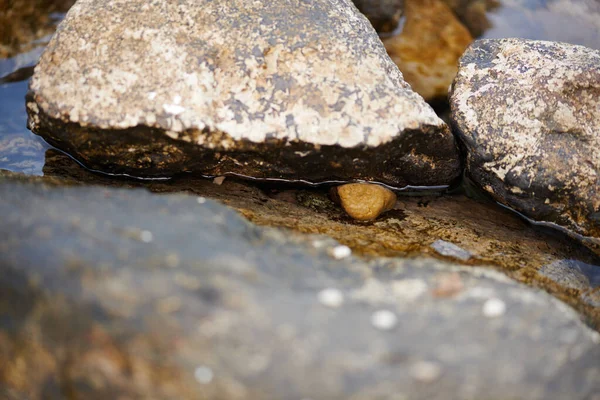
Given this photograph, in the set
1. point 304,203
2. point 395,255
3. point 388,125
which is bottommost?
point 304,203

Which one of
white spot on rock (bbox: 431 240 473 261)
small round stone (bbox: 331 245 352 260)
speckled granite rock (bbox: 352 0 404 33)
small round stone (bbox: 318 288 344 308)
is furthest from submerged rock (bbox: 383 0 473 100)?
small round stone (bbox: 318 288 344 308)

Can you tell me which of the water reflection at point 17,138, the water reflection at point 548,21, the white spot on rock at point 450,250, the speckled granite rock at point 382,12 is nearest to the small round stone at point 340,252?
the white spot on rock at point 450,250

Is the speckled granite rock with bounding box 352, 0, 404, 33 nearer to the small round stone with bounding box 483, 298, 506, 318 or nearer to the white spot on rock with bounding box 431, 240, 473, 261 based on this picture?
the white spot on rock with bounding box 431, 240, 473, 261

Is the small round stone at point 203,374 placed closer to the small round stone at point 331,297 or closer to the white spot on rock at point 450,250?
the small round stone at point 331,297

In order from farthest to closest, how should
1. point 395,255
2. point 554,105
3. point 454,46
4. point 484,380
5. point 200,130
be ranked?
1. point 454,46
2. point 554,105
3. point 200,130
4. point 395,255
5. point 484,380

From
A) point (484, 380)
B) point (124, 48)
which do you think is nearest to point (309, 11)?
point (124, 48)

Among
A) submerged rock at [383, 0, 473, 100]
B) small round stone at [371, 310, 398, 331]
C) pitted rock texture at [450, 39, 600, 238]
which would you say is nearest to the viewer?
small round stone at [371, 310, 398, 331]

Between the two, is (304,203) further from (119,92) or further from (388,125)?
(119,92)

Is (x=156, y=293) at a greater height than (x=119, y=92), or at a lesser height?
lesser
